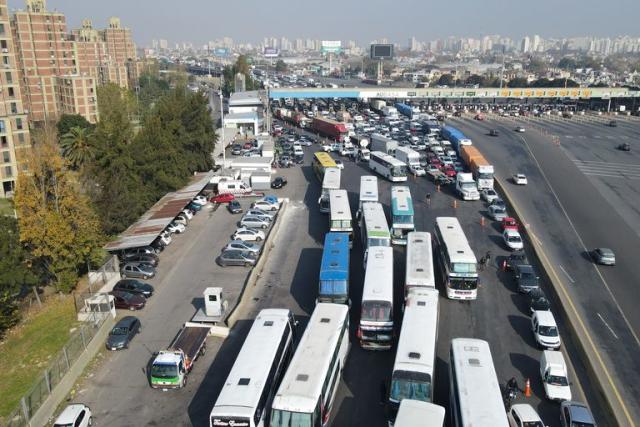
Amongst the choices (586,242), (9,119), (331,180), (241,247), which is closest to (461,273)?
(241,247)

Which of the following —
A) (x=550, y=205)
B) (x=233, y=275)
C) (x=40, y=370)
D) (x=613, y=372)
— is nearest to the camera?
(x=613, y=372)

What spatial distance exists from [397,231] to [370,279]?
34.1 feet

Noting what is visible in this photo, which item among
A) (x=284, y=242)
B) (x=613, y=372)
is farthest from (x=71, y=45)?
(x=613, y=372)

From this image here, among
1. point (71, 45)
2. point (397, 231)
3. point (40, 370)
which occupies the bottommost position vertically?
point (40, 370)

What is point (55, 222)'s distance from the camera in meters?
28.0

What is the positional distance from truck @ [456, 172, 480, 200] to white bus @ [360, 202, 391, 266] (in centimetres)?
1288

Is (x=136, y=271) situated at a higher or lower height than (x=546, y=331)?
lower

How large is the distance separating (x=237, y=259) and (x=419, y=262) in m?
11.6

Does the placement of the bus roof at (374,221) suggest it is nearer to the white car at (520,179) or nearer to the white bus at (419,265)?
the white bus at (419,265)

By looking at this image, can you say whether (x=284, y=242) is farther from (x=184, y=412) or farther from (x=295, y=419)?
(x=295, y=419)

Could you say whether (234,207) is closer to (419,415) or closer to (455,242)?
(455,242)

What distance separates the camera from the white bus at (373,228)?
30016 mm

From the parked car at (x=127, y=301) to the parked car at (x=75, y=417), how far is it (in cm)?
877

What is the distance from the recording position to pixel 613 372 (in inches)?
830
